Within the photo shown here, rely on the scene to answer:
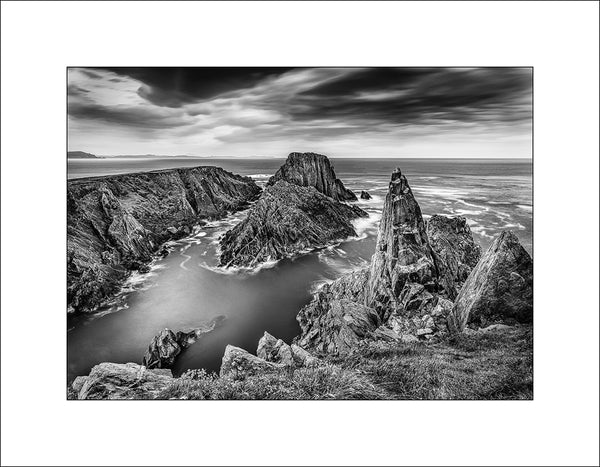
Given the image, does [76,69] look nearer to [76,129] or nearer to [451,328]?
[76,129]

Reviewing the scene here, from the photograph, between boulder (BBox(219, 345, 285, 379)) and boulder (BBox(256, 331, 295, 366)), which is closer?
boulder (BBox(219, 345, 285, 379))

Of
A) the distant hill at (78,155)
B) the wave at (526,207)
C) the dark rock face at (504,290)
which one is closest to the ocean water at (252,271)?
the wave at (526,207)

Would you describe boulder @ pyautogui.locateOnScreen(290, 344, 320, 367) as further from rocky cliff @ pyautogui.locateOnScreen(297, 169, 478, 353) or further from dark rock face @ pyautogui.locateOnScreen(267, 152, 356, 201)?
dark rock face @ pyautogui.locateOnScreen(267, 152, 356, 201)

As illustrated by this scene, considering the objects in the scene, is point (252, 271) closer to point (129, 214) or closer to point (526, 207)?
point (129, 214)

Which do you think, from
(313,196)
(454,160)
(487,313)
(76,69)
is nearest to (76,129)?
(76,69)

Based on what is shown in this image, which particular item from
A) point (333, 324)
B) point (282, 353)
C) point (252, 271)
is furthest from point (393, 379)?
point (252, 271)

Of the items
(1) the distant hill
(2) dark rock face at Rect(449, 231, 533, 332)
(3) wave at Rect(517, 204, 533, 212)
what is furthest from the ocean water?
(2) dark rock face at Rect(449, 231, 533, 332)
